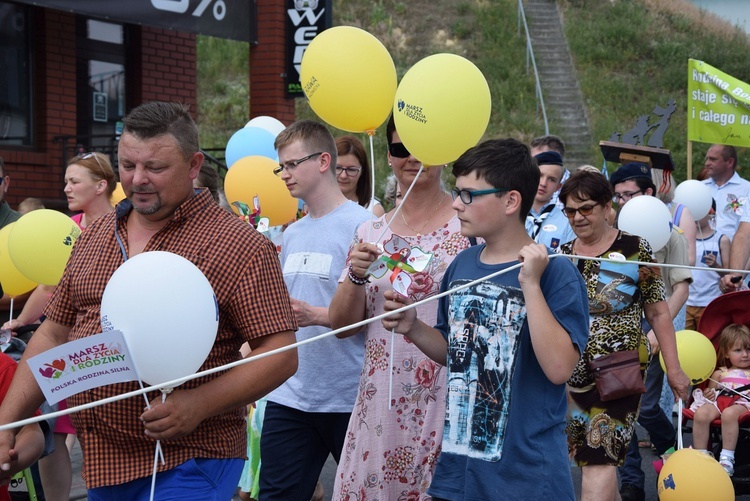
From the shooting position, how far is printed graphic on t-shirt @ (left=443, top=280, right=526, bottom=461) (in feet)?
12.3

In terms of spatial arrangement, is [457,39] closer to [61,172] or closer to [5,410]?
[61,172]

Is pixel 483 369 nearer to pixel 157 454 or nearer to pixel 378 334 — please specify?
pixel 378 334

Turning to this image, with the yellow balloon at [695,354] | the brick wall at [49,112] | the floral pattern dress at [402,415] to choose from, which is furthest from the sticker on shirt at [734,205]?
the brick wall at [49,112]

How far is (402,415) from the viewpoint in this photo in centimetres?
432

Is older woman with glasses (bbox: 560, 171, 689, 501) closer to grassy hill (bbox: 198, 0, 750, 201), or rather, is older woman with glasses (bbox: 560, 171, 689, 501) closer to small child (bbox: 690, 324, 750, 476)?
small child (bbox: 690, 324, 750, 476)

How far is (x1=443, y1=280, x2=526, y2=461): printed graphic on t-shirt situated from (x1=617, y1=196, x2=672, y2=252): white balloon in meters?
3.14

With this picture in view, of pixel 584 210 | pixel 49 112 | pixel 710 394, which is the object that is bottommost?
pixel 710 394

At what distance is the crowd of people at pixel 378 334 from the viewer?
3.45 m

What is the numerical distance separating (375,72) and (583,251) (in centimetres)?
155

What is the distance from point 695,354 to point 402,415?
333cm

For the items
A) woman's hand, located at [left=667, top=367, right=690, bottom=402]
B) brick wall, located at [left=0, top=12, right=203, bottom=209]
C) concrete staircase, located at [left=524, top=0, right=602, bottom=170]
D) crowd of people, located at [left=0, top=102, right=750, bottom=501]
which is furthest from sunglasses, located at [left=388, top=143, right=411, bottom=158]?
concrete staircase, located at [left=524, top=0, right=602, bottom=170]

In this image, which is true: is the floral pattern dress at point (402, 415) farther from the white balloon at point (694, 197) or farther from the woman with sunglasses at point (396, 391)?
the white balloon at point (694, 197)

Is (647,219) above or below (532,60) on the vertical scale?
below

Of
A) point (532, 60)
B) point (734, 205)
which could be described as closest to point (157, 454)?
point (734, 205)
